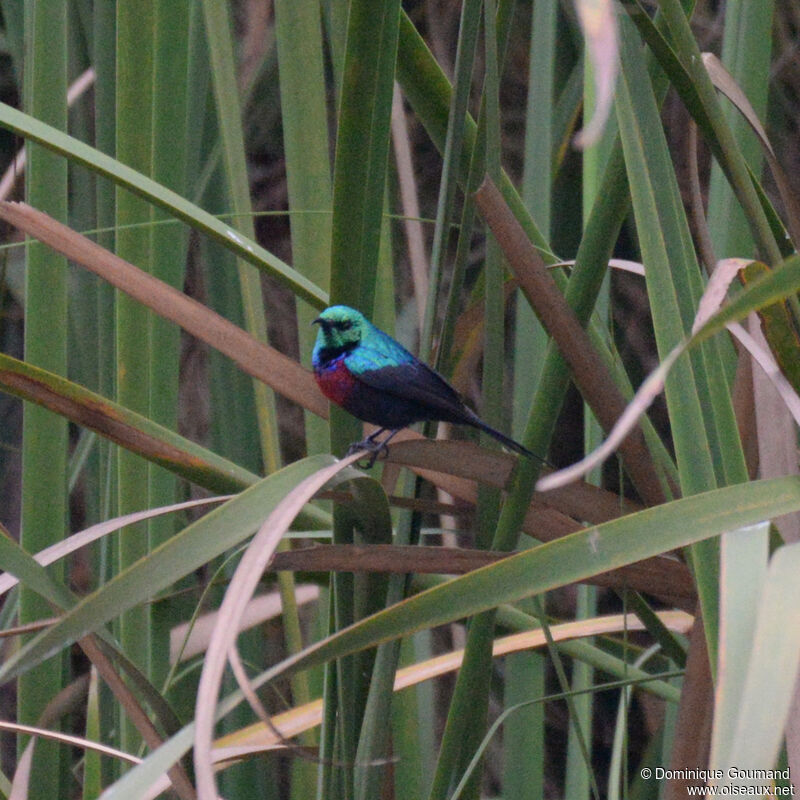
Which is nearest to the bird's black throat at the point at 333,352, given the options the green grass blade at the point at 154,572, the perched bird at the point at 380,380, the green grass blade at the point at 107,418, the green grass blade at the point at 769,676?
the perched bird at the point at 380,380

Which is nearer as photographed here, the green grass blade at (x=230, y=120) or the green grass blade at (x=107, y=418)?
the green grass blade at (x=107, y=418)

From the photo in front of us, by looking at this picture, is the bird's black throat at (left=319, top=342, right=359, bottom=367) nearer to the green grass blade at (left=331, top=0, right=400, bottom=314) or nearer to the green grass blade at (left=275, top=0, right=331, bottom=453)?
the green grass blade at (left=275, top=0, right=331, bottom=453)

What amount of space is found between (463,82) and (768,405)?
33 cm

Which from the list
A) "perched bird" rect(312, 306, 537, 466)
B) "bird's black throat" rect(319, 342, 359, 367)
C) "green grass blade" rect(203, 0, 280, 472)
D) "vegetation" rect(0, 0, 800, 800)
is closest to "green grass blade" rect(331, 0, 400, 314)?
"vegetation" rect(0, 0, 800, 800)

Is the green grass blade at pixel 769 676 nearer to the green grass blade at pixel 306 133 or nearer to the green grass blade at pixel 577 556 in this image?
the green grass blade at pixel 577 556

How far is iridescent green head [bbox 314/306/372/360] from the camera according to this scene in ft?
2.81

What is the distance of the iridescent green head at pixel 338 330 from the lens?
0.85m

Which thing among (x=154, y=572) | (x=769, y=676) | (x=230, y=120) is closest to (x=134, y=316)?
(x=230, y=120)

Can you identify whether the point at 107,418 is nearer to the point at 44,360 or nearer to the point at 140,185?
the point at 140,185

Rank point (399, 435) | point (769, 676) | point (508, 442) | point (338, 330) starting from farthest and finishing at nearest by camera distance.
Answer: point (338, 330), point (399, 435), point (508, 442), point (769, 676)

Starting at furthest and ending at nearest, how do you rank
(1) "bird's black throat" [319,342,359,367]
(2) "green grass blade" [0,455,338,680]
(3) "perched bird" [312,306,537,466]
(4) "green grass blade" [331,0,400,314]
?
(1) "bird's black throat" [319,342,359,367] < (3) "perched bird" [312,306,537,466] < (4) "green grass blade" [331,0,400,314] < (2) "green grass blade" [0,455,338,680]

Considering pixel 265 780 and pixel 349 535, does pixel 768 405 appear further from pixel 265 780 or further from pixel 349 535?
pixel 265 780

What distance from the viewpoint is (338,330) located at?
1.09m

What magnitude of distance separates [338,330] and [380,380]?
0.37 feet
